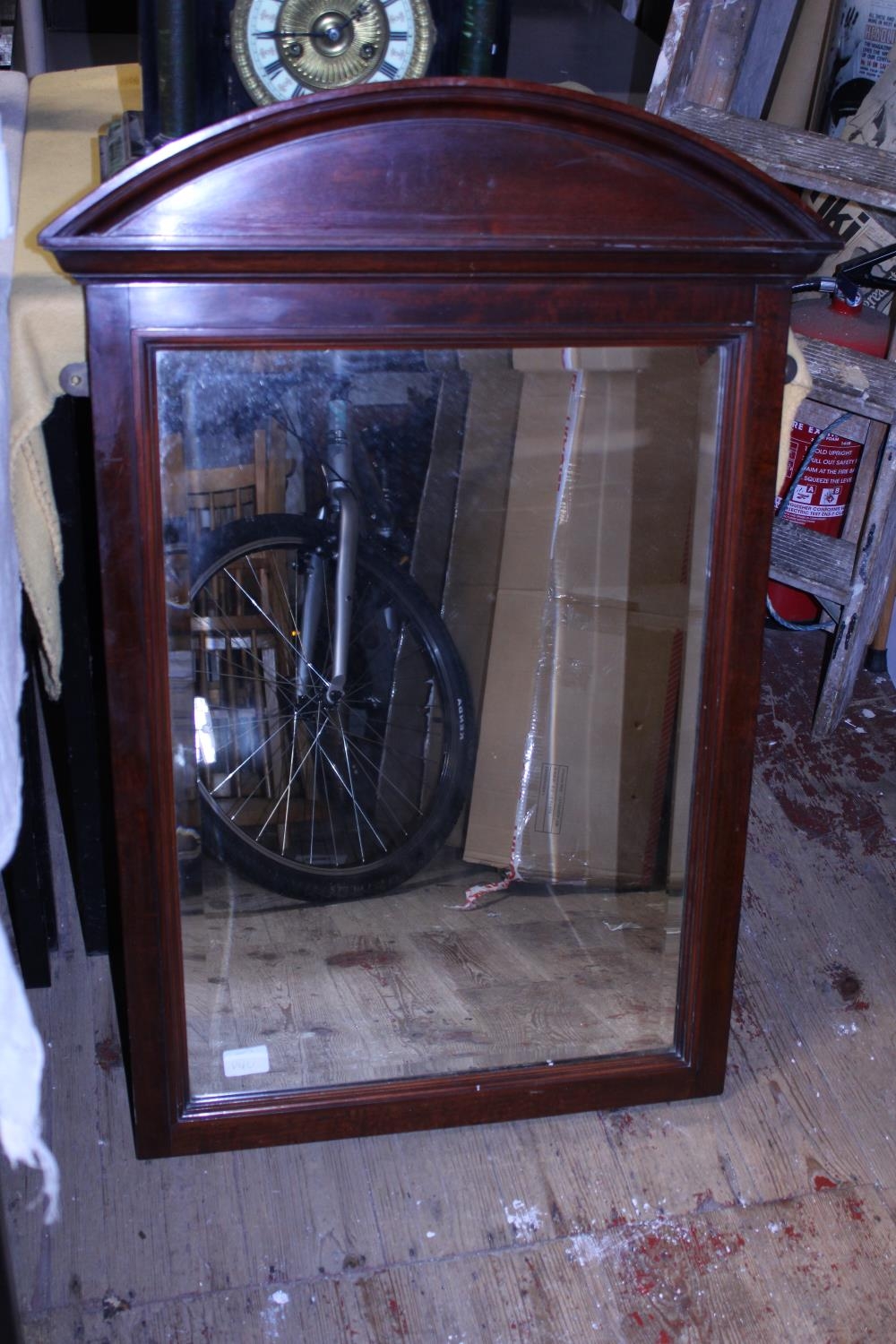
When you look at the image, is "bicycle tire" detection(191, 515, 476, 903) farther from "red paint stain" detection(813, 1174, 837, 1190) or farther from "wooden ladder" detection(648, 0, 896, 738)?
"wooden ladder" detection(648, 0, 896, 738)

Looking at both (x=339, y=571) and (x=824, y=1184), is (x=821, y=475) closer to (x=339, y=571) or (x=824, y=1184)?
(x=339, y=571)

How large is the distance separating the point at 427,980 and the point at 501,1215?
316mm

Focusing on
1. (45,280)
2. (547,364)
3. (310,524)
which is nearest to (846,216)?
(547,364)

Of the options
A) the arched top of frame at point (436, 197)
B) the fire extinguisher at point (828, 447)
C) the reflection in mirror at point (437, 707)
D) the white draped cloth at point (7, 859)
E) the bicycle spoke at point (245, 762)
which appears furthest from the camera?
the fire extinguisher at point (828, 447)

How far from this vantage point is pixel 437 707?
5.35ft

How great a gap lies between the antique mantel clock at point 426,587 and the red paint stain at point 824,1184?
176mm

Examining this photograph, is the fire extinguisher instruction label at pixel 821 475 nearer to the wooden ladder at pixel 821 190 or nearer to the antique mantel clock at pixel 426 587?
the wooden ladder at pixel 821 190

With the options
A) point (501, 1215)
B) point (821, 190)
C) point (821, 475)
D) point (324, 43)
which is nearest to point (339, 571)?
point (324, 43)

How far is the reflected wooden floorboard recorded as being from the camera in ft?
5.18

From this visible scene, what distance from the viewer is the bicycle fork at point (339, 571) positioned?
1433mm

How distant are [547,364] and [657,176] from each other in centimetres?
23

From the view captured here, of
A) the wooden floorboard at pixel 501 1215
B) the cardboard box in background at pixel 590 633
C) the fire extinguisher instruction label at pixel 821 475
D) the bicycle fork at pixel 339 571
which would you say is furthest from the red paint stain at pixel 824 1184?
the fire extinguisher instruction label at pixel 821 475

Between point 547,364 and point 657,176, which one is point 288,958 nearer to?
point 547,364

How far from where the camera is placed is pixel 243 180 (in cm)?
120
